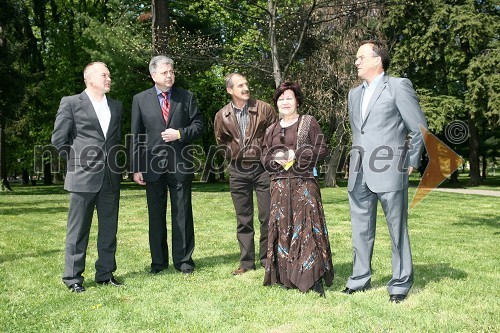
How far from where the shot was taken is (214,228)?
436 inches

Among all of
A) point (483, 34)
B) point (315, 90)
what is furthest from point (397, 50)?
point (315, 90)

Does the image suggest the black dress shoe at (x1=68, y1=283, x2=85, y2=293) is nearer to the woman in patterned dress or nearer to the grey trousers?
the woman in patterned dress

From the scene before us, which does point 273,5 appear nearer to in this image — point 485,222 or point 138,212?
point 138,212

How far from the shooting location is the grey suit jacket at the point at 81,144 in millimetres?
5652

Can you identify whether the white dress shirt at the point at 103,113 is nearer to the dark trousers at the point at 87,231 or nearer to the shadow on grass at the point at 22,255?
the dark trousers at the point at 87,231

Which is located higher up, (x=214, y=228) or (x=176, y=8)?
(x=176, y=8)

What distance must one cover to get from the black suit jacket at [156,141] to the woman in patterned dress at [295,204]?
4.04ft

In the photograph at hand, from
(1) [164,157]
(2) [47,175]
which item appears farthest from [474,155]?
(2) [47,175]

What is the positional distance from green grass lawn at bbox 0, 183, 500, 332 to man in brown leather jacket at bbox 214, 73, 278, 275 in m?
0.49

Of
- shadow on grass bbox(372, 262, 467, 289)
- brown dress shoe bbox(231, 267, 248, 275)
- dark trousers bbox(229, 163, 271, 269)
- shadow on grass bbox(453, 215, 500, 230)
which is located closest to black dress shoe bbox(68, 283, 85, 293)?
brown dress shoe bbox(231, 267, 248, 275)

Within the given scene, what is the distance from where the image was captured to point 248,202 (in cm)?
654

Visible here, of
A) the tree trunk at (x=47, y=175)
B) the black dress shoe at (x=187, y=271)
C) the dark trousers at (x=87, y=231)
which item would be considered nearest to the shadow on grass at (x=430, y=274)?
the black dress shoe at (x=187, y=271)

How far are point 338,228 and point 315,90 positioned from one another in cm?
1200

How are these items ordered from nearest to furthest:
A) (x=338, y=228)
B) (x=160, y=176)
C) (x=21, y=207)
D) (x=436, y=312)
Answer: (x=436, y=312) < (x=160, y=176) < (x=338, y=228) < (x=21, y=207)
